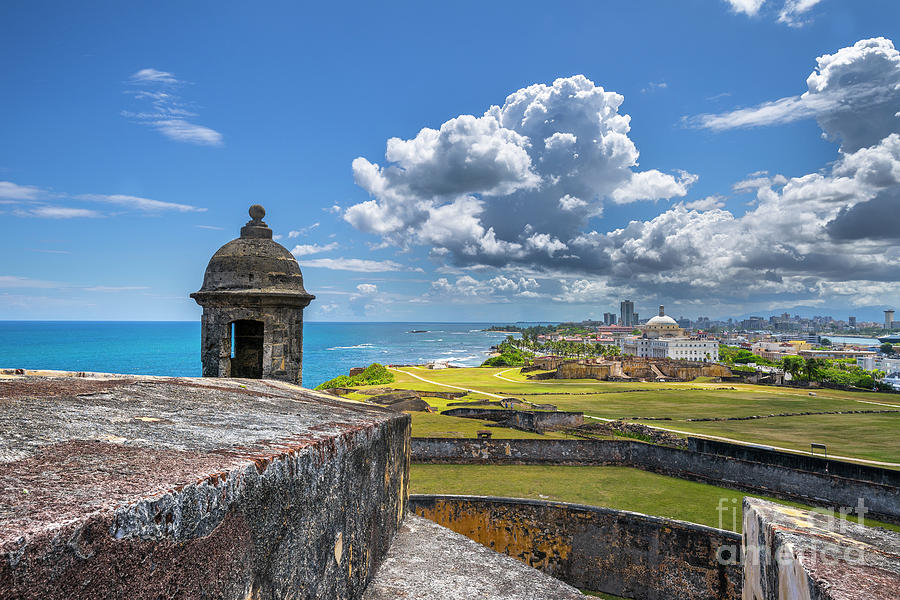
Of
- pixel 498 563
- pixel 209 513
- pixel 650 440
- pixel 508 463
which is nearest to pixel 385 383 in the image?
pixel 650 440

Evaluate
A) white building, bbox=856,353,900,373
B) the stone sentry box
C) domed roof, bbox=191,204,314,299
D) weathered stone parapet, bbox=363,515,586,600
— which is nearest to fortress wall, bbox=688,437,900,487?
weathered stone parapet, bbox=363,515,586,600

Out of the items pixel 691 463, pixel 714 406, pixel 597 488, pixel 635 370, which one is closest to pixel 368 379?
pixel 714 406

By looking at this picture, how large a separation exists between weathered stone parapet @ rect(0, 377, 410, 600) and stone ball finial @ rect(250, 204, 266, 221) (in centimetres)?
524

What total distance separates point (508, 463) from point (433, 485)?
297cm

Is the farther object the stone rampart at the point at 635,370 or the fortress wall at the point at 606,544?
the stone rampart at the point at 635,370

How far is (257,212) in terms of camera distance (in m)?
8.81

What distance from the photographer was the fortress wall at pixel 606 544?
9.07 m

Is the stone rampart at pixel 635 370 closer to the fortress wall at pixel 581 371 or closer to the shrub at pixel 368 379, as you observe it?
the fortress wall at pixel 581 371

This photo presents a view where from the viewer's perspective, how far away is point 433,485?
44.0 feet

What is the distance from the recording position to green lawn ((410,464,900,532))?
1205 centimetres

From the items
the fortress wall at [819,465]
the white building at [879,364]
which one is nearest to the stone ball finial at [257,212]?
the fortress wall at [819,465]

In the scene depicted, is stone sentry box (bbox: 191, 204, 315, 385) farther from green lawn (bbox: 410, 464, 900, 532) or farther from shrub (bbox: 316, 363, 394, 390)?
shrub (bbox: 316, 363, 394, 390)

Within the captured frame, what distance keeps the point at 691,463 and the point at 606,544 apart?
20.6 ft

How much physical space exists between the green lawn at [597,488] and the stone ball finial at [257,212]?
7.03m
